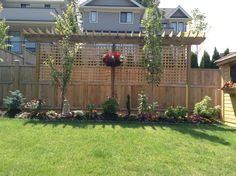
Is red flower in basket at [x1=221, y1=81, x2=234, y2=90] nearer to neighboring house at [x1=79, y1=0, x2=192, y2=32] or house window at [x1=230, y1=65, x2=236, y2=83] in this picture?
house window at [x1=230, y1=65, x2=236, y2=83]

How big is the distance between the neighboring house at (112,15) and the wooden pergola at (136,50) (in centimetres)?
1742

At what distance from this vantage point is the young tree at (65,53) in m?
11.0

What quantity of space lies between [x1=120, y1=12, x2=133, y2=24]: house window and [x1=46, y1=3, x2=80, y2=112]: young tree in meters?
18.3

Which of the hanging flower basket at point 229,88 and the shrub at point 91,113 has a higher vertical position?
the hanging flower basket at point 229,88

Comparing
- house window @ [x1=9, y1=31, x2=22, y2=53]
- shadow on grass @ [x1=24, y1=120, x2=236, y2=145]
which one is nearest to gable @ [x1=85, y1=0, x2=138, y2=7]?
house window @ [x1=9, y1=31, x2=22, y2=53]

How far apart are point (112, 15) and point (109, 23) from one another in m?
0.70

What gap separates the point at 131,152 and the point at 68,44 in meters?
5.56

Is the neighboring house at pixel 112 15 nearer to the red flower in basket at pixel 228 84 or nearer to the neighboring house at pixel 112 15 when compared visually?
the neighboring house at pixel 112 15

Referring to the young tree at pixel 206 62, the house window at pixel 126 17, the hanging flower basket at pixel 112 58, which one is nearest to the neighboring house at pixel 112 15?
the house window at pixel 126 17

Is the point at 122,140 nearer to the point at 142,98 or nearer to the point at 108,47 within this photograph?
the point at 142,98

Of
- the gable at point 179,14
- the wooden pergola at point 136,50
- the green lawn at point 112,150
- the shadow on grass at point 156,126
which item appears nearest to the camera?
the green lawn at point 112,150

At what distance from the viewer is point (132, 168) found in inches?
225

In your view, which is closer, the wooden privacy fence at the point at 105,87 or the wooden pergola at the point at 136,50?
the wooden pergola at the point at 136,50

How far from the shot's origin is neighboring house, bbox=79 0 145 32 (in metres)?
29.2
